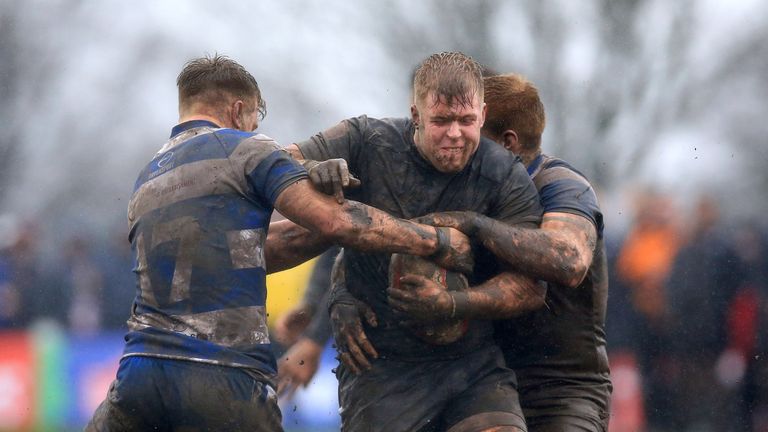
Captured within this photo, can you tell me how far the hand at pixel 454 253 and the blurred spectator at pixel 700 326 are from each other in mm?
4622

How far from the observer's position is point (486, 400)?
193 inches

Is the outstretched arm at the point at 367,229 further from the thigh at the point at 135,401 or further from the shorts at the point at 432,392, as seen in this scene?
the thigh at the point at 135,401

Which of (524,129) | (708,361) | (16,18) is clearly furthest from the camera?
(16,18)

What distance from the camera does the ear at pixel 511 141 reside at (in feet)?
17.9

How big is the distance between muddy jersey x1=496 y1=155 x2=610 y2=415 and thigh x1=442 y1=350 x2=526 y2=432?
210 millimetres

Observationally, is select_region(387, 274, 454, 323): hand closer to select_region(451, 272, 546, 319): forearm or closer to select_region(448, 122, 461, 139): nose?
select_region(451, 272, 546, 319): forearm

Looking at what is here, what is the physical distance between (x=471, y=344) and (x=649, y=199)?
638 centimetres

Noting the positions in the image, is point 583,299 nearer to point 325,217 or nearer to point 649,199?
point 325,217

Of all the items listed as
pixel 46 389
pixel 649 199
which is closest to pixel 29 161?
pixel 46 389

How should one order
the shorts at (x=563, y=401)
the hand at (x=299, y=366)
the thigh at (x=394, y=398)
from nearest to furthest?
the thigh at (x=394, y=398) → the shorts at (x=563, y=401) → the hand at (x=299, y=366)

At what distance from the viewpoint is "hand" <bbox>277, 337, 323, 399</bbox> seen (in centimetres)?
568

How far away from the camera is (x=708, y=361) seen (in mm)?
9312

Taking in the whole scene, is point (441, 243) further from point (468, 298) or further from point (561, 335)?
point (561, 335)

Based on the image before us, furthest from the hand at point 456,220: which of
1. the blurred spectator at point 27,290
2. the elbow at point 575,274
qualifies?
the blurred spectator at point 27,290
